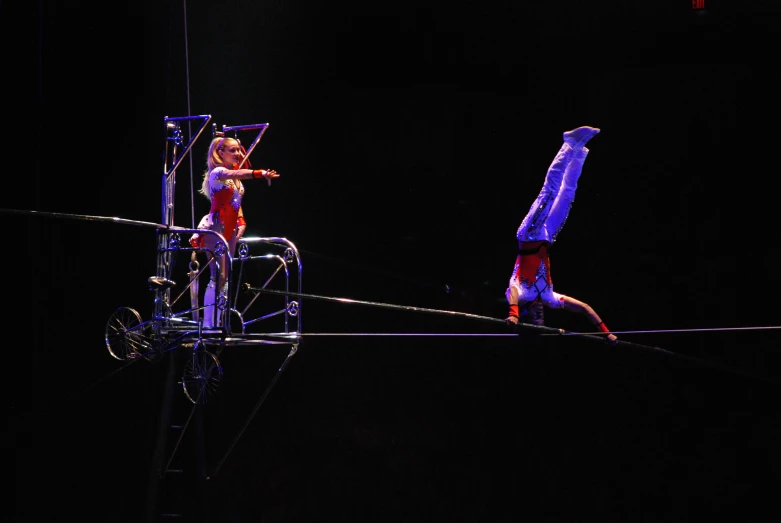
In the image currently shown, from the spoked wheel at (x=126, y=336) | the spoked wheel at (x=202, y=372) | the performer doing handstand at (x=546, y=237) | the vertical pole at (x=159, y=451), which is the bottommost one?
the vertical pole at (x=159, y=451)

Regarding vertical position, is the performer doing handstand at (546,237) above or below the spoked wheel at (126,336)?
above

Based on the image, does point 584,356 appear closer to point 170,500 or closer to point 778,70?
point 778,70

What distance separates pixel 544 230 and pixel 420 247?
1395mm

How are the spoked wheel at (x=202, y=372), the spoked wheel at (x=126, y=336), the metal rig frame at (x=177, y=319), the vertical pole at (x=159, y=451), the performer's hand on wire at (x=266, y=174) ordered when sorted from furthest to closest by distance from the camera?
the vertical pole at (x=159, y=451), the spoked wheel at (x=202, y=372), the spoked wheel at (x=126, y=336), the metal rig frame at (x=177, y=319), the performer's hand on wire at (x=266, y=174)

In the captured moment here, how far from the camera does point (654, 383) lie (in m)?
6.19

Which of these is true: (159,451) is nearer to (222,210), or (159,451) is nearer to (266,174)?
(222,210)

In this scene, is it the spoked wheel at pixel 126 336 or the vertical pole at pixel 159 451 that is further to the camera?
the vertical pole at pixel 159 451

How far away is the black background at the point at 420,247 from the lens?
6039 mm

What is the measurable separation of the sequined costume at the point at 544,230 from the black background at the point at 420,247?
2.85 ft

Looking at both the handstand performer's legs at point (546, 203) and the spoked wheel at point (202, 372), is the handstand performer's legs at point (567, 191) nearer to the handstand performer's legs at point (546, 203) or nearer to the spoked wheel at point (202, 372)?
the handstand performer's legs at point (546, 203)

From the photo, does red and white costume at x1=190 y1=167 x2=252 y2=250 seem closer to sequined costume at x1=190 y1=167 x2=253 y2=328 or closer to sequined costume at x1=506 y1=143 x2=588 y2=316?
sequined costume at x1=190 y1=167 x2=253 y2=328

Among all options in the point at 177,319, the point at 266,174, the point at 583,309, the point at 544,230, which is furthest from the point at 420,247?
the point at 177,319

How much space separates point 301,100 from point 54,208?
6.08 feet

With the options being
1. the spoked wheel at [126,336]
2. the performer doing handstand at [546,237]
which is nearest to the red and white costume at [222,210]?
the spoked wheel at [126,336]
